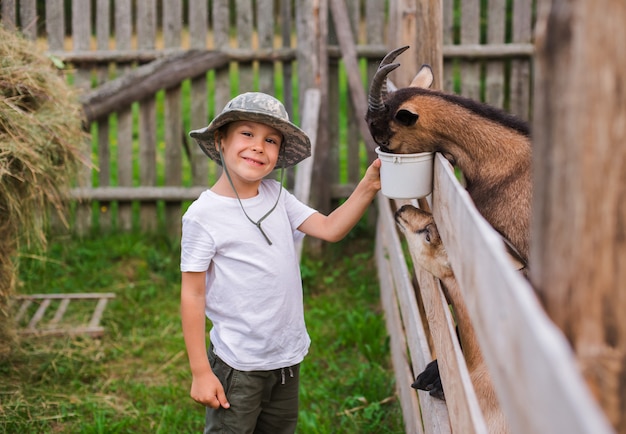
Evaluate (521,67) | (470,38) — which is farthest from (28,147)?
(521,67)

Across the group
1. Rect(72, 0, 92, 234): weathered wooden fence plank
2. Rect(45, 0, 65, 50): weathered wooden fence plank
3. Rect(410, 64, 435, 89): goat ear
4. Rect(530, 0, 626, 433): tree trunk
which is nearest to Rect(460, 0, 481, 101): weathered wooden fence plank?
Rect(72, 0, 92, 234): weathered wooden fence plank

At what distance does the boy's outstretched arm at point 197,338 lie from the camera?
9.18ft

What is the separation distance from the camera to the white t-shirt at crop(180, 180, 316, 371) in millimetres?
2873

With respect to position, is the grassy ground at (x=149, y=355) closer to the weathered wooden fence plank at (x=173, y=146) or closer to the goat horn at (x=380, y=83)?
the weathered wooden fence plank at (x=173, y=146)

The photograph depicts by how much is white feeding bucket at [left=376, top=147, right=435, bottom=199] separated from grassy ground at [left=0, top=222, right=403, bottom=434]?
5.29ft

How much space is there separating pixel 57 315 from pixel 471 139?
3.69 meters

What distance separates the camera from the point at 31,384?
15.1 feet

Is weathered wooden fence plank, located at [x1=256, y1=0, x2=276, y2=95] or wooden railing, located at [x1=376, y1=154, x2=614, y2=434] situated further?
weathered wooden fence plank, located at [x1=256, y1=0, x2=276, y2=95]

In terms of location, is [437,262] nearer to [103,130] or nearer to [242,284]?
[242,284]

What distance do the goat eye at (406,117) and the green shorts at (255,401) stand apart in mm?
1030

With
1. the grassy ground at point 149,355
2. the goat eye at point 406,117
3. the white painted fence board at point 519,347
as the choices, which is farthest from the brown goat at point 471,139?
the grassy ground at point 149,355

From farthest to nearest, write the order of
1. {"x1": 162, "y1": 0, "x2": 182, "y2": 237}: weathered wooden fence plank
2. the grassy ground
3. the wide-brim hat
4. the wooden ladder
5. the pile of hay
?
1. {"x1": 162, "y1": 0, "x2": 182, "y2": 237}: weathered wooden fence plank
2. the wooden ladder
3. the grassy ground
4. the pile of hay
5. the wide-brim hat

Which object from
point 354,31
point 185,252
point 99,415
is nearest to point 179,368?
point 99,415

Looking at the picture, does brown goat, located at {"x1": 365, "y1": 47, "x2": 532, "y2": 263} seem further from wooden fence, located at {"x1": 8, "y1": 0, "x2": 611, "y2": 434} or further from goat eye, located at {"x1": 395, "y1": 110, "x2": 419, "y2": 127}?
wooden fence, located at {"x1": 8, "y1": 0, "x2": 611, "y2": 434}
